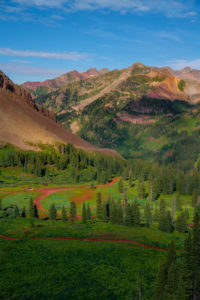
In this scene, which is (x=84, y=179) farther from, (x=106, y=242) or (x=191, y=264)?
(x=191, y=264)

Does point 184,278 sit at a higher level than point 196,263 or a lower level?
lower

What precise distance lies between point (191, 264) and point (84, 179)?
524 ft

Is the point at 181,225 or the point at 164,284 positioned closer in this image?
the point at 164,284

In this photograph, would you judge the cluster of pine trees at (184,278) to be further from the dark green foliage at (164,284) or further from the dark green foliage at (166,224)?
the dark green foliage at (166,224)

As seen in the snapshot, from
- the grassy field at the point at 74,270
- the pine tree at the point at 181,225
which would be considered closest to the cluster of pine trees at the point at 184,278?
the grassy field at the point at 74,270

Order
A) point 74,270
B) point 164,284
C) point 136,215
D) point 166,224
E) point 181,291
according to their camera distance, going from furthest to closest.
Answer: point 136,215, point 166,224, point 74,270, point 164,284, point 181,291

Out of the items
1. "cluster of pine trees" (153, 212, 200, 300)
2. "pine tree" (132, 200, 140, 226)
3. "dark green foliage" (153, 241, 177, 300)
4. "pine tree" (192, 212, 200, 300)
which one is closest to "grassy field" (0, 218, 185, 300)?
"dark green foliage" (153, 241, 177, 300)

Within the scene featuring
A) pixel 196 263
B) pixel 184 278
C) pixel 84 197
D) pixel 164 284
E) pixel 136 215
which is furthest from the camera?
pixel 84 197

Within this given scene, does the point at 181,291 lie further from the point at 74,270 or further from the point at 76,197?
the point at 76,197

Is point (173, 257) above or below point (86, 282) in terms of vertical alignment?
above

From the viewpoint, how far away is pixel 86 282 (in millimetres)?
50656

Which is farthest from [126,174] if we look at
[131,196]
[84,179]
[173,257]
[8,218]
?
[173,257]

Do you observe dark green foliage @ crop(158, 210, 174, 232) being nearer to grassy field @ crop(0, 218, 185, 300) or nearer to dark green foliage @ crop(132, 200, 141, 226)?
grassy field @ crop(0, 218, 185, 300)

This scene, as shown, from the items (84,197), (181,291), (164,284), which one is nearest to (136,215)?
(84,197)
